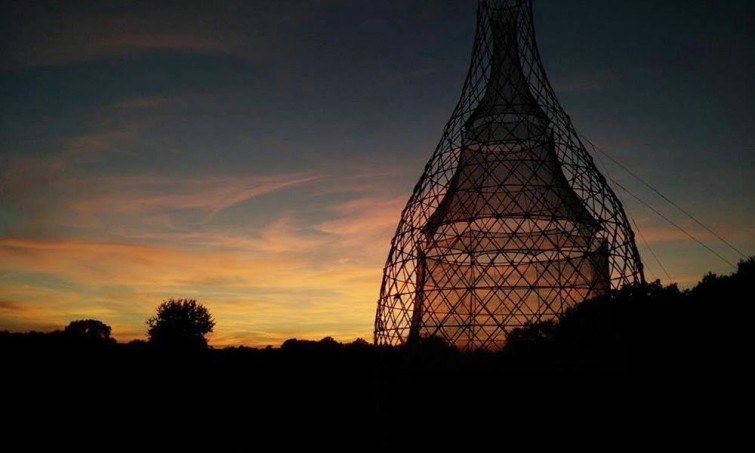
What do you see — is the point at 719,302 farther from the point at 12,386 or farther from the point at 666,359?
the point at 12,386

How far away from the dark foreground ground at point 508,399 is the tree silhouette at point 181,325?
79.2 feet

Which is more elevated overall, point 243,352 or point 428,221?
point 428,221

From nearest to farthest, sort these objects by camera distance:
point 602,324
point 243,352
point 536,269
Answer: point 602,324
point 536,269
point 243,352

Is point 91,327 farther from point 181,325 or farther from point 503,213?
point 503,213

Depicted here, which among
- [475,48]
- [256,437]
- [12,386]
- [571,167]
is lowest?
[256,437]

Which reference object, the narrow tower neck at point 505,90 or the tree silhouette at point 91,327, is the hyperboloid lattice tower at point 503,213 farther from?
the tree silhouette at point 91,327

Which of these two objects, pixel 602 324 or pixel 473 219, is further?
pixel 473 219

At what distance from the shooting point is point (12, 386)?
86.3ft

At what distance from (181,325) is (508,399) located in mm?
45812

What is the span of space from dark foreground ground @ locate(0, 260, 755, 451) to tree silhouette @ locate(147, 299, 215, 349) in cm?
2414

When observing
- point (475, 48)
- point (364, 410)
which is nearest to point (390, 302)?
point (364, 410)

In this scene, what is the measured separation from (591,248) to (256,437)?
1628cm

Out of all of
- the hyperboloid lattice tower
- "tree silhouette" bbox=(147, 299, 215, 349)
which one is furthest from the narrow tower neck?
"tree silhouette" bbox=(147, 299, 215, 349)

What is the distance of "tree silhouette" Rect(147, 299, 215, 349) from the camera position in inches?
2185
